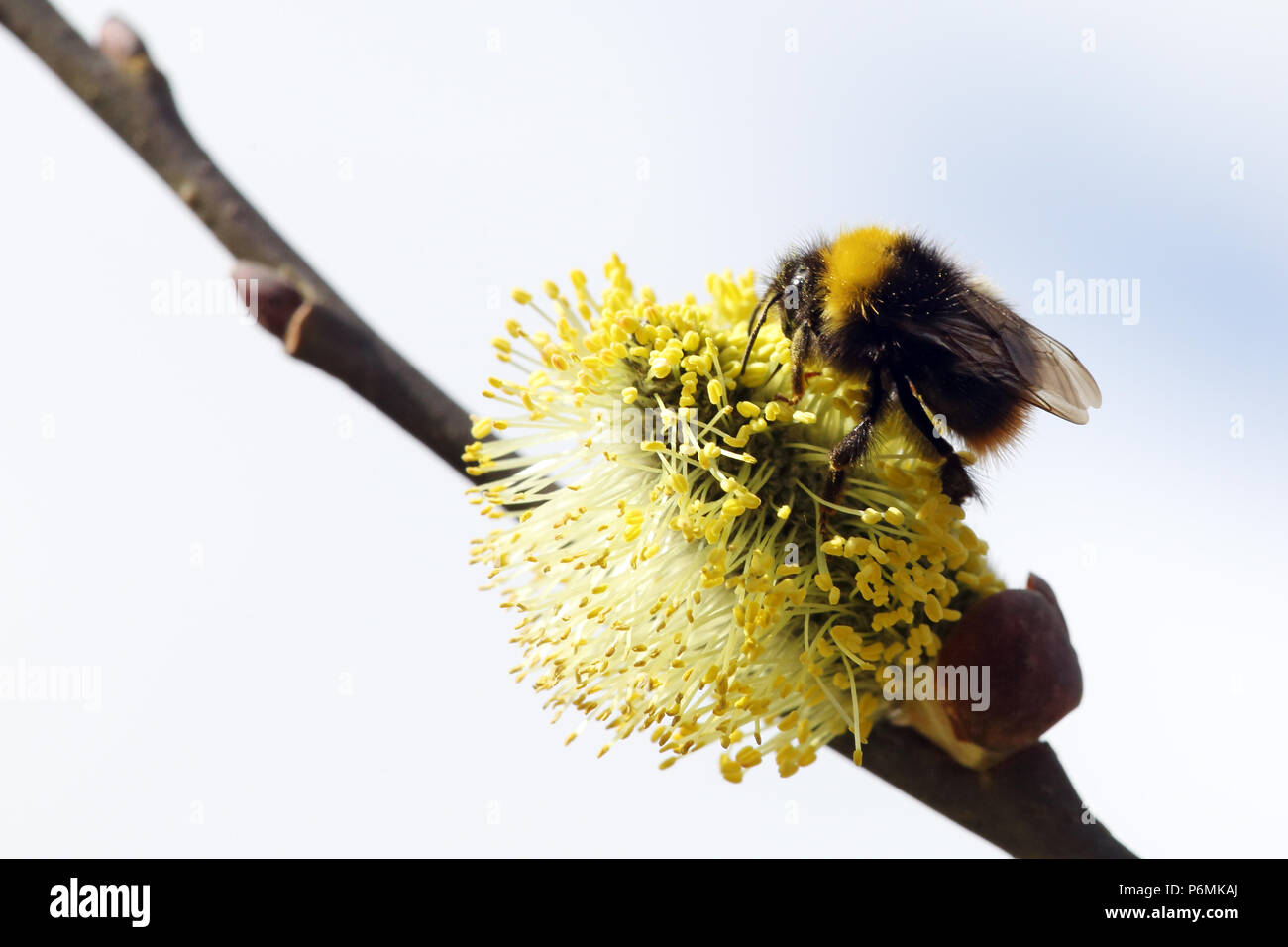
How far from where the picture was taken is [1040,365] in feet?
5.40

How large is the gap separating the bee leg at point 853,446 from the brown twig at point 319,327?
1.37 feet

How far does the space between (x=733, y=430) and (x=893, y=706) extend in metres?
0.49

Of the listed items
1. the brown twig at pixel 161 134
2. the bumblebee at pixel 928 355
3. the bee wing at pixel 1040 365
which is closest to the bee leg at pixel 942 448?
the bumblebee at pixel 928 355

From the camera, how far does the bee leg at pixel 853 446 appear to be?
162 centimetres

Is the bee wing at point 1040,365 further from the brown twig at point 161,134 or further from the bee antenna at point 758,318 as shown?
the brown twig at point 161,134

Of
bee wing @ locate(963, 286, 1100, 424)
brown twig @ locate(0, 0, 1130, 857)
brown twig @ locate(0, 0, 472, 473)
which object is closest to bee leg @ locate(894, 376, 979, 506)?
bee wing @ locate(963, 286, 1100, 424)

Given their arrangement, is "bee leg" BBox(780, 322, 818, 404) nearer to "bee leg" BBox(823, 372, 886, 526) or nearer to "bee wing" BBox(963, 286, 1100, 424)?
"bee leg" BBox(823, 372, 886, 526)

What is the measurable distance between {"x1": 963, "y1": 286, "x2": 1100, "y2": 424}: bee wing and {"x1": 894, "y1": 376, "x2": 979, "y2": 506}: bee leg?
13 cm

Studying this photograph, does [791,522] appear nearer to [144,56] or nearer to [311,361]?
[311,361]

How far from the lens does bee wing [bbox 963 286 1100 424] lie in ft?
5.32

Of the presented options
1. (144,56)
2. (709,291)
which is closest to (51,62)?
(144,56)

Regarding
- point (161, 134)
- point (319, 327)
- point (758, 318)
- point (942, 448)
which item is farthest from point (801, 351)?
point (161, 134)

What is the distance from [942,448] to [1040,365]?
18 cm

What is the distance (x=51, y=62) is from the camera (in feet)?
5.10
